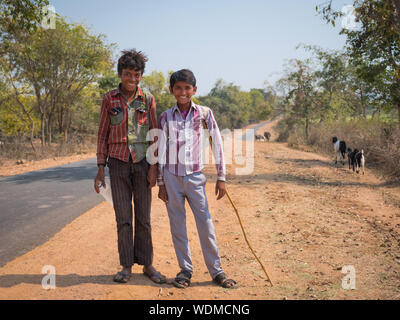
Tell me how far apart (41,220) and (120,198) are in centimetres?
337

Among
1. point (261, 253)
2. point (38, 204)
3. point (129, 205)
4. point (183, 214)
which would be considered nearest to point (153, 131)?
point (129, 205)

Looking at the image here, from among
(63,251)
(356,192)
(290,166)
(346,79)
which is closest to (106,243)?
(63,251)

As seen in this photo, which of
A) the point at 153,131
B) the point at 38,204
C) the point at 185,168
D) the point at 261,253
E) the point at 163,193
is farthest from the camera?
the point at 38,204

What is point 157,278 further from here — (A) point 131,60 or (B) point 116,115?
(A) point 131,60

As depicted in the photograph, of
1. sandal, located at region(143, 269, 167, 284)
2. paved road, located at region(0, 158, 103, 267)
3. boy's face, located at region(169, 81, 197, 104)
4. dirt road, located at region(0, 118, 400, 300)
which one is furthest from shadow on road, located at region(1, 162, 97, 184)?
boy's face, located at region(169, 81, 197, 104)

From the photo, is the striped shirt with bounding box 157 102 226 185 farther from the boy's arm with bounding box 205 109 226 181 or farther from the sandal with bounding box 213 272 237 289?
the sandal with bounding box 213 272 237 289

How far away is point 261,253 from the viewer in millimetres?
4617

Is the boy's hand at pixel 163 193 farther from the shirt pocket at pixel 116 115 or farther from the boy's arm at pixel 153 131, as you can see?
the shirt pocket at pixel 116 115

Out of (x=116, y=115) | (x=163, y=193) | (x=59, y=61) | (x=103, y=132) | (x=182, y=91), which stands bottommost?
(x=163, y=193)

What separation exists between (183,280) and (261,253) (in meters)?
1.47

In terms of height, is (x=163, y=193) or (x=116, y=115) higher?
(x=116, y=115)

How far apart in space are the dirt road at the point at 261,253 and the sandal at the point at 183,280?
55mm

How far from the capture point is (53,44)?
19375 millimetres
